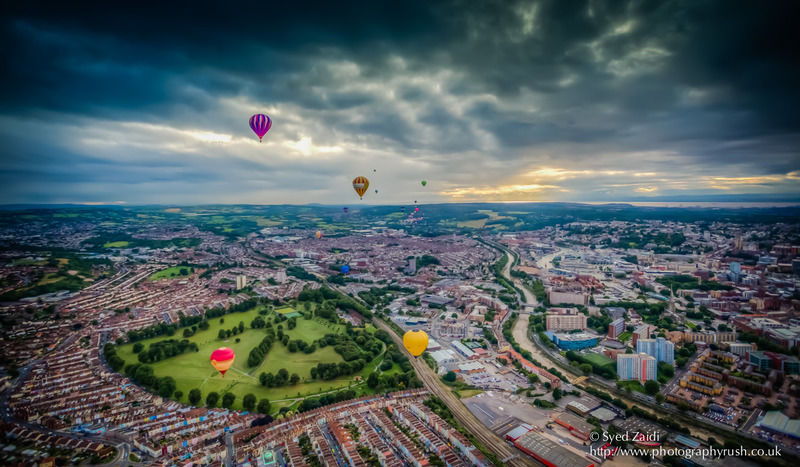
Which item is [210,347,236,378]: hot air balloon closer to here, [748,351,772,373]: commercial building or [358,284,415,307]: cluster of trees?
[358,284,415,307]: cluster of trees

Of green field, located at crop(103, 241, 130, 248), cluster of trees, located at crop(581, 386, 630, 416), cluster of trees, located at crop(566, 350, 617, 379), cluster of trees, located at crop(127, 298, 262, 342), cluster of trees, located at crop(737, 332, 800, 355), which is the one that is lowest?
cluster of trees, located at crop(581, 386, 630, 416)

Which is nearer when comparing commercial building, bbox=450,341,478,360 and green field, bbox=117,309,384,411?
green field, bbox=117,309,384,411

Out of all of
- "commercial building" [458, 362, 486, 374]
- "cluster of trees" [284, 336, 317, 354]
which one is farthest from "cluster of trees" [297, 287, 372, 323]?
"commercial building" [458, 362, 486, 374]

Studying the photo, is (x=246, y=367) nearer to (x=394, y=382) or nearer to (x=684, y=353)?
(x=394, y=382)

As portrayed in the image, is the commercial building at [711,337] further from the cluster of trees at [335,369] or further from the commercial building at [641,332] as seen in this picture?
the cluster of trees at [335,369]

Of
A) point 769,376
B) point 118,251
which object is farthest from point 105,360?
point 118,251

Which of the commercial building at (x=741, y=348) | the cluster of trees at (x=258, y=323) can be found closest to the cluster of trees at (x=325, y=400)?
the cluster of trees at (x=258, y=323)
